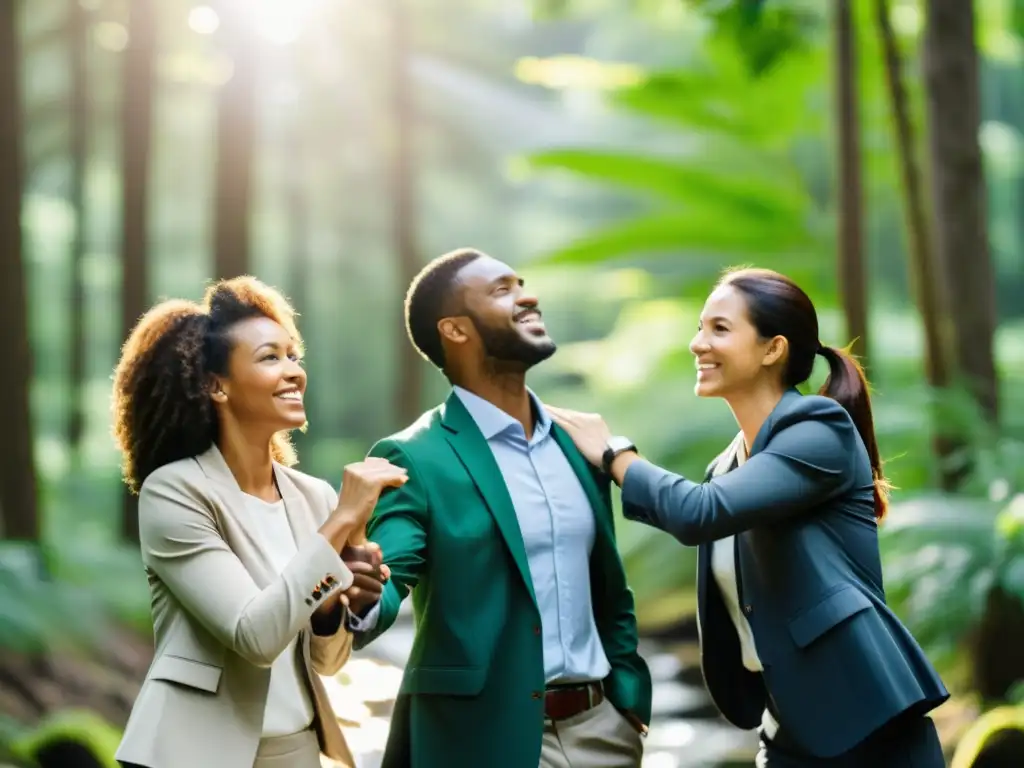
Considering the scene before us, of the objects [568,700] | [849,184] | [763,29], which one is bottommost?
[568,700]

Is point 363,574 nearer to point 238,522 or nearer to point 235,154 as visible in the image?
point 238,522

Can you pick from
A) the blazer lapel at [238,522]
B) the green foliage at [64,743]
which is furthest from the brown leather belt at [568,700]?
the green foliage at [64,743]

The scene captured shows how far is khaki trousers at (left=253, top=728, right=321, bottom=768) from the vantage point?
2.95 metres

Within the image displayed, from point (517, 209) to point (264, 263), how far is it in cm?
710

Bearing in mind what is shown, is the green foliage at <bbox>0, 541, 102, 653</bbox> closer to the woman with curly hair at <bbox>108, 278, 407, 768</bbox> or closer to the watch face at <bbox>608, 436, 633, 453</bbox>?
the woman with curly hair at <bbox>108, 278, 407, 768</bbox>

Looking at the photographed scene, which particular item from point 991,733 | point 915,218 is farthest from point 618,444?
point 915,218

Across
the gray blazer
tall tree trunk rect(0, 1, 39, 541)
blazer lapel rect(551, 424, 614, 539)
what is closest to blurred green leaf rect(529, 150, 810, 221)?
tall tree trunk rect(0, 1, 39, 541)

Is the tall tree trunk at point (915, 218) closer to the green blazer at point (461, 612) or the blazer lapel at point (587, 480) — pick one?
the blazer lapel at point (587, 480)

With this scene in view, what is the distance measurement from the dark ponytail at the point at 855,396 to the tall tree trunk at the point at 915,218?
4809mm

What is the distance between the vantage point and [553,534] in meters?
3.49

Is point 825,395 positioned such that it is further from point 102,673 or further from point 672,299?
point 672,299

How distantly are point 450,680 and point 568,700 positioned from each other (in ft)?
1.09

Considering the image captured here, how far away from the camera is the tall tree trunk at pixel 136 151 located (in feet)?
37.6

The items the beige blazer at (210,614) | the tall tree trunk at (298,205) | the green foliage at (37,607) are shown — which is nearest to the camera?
the beige blazer at (210,614)
